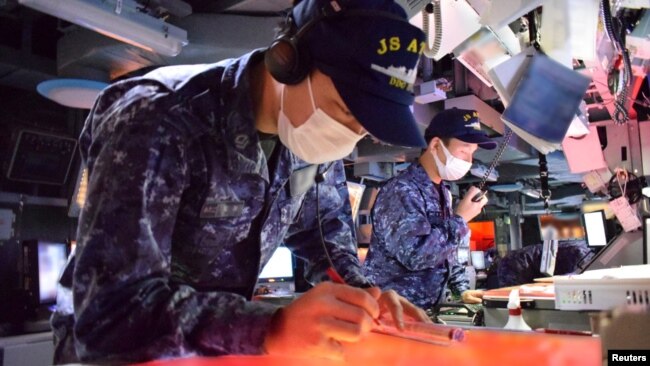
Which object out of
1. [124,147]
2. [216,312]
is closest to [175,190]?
[124,147]

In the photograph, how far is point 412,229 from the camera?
2.46 metres

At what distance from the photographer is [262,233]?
1.21 m

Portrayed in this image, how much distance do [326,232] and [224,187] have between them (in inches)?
18.8

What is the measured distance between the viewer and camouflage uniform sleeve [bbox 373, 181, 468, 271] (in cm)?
245

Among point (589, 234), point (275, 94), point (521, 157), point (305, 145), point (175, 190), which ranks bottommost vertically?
point (589, 234)

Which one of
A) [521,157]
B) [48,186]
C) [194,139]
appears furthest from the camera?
[521,157]

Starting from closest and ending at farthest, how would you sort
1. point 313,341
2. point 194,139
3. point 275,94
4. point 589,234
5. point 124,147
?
point 313,341 < point 124,147 < point 194,139 < point 275,94 < point 589,234

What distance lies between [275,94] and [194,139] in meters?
0.24

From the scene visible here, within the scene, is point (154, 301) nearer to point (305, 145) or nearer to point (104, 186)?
point (104, 186)

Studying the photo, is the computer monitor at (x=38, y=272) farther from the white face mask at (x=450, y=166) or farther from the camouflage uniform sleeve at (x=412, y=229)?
the white face mask at (x=450, y=166)

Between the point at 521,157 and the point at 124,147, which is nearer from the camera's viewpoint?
the point at 124,147

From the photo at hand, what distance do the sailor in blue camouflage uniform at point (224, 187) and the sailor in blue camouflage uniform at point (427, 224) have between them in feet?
3.74

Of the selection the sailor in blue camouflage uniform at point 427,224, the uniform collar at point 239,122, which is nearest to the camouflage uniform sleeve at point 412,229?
the sailor in blue camouflage uniform at point 427,224

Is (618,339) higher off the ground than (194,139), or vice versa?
(194,139)
